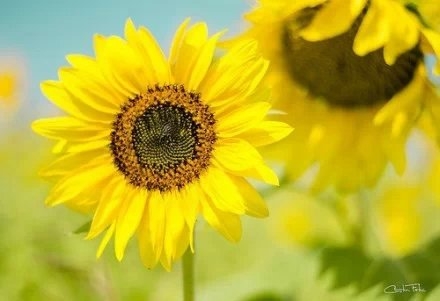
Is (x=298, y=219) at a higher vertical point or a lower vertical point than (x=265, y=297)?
lower

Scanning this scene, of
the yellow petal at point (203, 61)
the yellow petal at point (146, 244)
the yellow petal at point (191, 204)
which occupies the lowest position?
the yellow petal at point (146, 244)

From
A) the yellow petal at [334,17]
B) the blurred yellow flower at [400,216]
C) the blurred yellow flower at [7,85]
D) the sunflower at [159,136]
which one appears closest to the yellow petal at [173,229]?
the sunflower at [159,136]

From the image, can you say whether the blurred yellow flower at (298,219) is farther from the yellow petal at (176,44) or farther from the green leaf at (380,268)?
the yellow petal at (176,44)

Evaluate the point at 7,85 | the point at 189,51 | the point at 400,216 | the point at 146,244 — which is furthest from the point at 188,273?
the point at 7,85

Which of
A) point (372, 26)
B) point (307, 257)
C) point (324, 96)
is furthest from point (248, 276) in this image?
point (372, 26)

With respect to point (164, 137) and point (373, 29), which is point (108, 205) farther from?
point (373, 29)

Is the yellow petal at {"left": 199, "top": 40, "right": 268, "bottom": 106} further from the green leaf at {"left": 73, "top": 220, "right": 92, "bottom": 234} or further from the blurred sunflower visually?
the blurred sunflower
